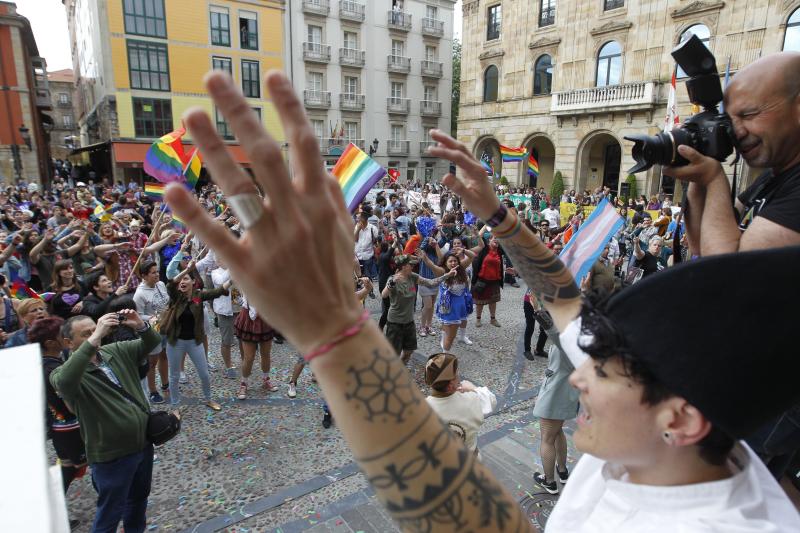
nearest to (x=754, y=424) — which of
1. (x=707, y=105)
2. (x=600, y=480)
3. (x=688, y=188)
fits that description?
(x=600, y=480)

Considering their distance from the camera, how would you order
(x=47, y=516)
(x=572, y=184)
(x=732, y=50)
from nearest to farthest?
(x=47, y=516) → (x=732, y=50) → (x=572, y=184)

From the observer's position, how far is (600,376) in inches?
41.3

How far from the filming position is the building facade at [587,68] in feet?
62.9

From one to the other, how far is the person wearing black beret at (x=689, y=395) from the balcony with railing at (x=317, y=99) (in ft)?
106

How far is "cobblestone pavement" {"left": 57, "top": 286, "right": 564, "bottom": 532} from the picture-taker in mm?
3869

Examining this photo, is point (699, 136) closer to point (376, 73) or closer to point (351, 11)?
point (376, 73)

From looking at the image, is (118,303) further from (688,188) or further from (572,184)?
(572,184)

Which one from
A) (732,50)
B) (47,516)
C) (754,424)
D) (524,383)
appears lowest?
(524,383)

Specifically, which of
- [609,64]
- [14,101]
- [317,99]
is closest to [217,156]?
[609,64]

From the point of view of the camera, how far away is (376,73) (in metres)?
33.2

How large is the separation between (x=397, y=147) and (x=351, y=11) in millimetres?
9547

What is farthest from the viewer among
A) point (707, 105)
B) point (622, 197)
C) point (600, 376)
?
point (622, 197)

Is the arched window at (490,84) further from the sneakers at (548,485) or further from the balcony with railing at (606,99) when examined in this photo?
the sneakers at (548,485)

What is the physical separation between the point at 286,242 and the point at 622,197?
78.3ft
